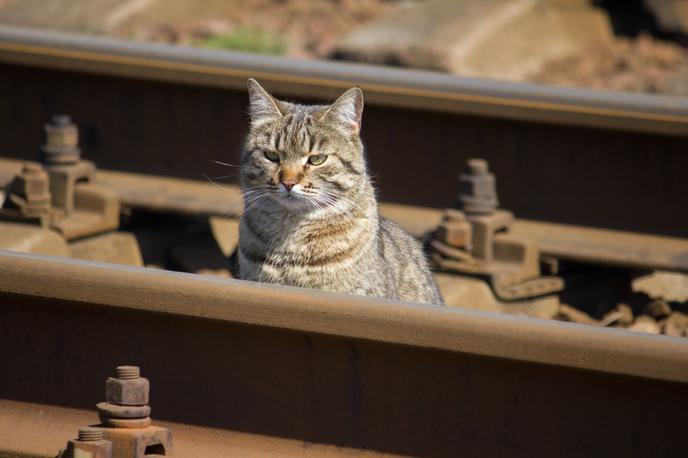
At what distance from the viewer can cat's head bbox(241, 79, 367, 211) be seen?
5.41 metres

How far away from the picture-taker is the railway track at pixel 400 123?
6551 millimetres

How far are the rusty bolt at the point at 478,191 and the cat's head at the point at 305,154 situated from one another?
0.81 metres

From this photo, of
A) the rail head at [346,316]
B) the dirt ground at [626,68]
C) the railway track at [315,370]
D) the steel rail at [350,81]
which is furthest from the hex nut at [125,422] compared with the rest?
the dirt ground at [626,68]

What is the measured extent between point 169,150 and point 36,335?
2879 mm

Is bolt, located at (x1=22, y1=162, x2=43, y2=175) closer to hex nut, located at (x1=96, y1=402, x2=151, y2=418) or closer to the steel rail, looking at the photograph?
the steel rail

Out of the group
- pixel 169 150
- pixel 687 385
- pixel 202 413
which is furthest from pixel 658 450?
pixel 169 150

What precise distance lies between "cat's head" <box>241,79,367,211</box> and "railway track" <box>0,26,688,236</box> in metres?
1.24

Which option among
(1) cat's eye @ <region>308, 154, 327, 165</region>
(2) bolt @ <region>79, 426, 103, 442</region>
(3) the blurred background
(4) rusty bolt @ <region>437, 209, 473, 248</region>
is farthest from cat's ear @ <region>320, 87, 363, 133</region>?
(3) the blurred background

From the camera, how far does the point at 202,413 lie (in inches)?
166

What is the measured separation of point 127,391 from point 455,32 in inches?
230

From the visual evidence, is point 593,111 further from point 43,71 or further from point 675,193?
point 43,71

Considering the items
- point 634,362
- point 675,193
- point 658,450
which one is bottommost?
point 658,450

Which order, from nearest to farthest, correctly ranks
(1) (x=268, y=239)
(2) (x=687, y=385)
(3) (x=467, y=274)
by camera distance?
(2) (x=687, y=385) → (1) (x=268, y=239) → (3) (x=467, y=274)

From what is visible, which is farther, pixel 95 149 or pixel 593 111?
pixel 95 149
